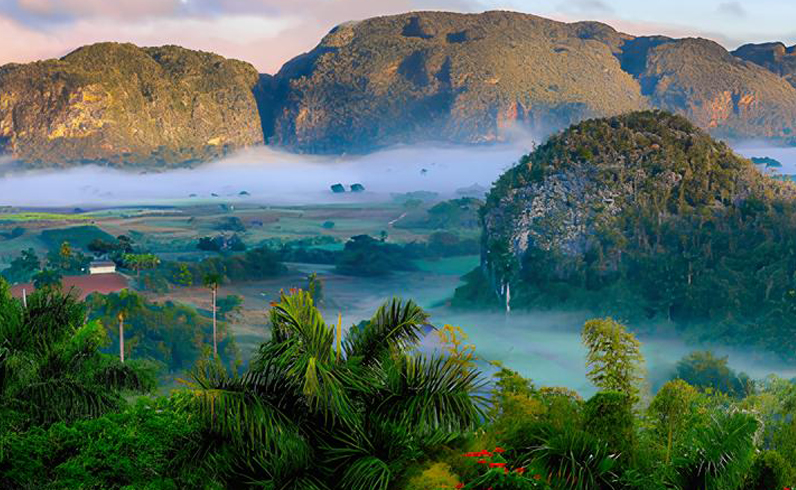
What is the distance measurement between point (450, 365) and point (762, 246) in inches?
2283

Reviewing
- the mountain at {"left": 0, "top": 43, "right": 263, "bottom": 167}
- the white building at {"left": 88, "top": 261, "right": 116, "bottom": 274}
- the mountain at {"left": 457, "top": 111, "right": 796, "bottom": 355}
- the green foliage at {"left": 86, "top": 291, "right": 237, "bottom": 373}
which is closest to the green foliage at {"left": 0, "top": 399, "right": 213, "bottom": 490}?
the green foliage at {"left": 86, "top": 291, "right": 237, "bottom": 373}

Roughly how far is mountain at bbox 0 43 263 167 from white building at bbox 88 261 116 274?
103182 mm

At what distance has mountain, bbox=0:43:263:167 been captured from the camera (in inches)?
7170

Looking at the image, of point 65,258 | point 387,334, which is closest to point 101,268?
point 65,258

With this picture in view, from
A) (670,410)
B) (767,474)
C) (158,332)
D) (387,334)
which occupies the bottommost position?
(158,332)

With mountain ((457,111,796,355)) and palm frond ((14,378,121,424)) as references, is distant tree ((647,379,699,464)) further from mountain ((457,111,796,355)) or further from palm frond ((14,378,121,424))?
mountain ((457,111,796,355))

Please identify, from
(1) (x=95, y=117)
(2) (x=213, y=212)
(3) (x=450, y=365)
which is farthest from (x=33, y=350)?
(1) (x=95, y=117)

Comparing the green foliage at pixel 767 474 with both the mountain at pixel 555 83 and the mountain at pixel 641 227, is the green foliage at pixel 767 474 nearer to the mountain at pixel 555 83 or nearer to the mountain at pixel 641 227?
the mountain at pixel 641 227

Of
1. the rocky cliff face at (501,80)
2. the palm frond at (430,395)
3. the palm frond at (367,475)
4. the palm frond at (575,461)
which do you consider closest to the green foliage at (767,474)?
the palm frond at (575,461)

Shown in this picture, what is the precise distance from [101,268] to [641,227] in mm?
44696

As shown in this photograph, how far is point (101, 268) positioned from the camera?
8181 cm

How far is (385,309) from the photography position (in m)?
9.47

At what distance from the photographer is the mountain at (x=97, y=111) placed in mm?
182125

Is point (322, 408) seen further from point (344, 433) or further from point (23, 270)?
point (23, 270)
